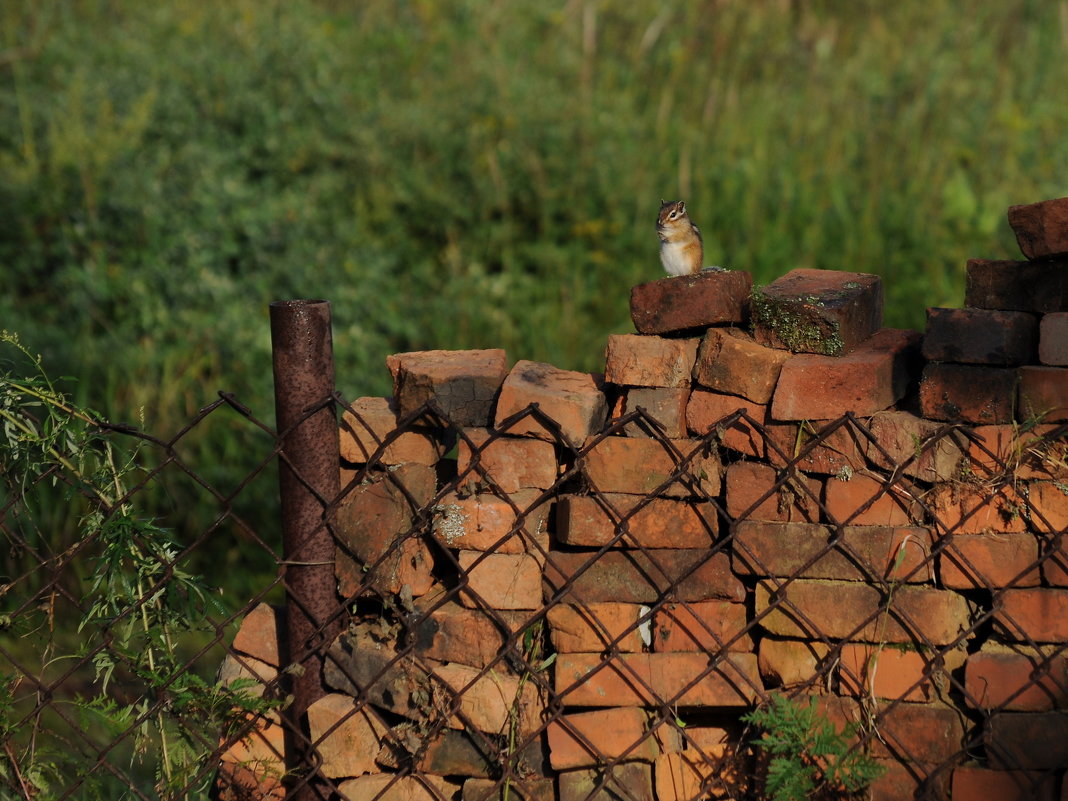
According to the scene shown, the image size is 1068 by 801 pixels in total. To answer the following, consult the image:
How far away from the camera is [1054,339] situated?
6.32ft

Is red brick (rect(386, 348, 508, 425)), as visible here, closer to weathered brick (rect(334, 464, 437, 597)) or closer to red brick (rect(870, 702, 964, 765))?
weathered brick (rect(334, 464, 437, 597))

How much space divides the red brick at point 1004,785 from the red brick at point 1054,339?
2.40ft

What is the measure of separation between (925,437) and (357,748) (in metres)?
1.22

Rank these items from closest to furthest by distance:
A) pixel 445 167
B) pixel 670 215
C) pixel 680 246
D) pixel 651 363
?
pixel 651 363 < pixel 680 246 < pixel 670 215 < pixel 445 167

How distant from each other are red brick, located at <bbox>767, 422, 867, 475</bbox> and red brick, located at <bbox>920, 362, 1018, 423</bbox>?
5.6 inches

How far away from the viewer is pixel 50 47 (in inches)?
256

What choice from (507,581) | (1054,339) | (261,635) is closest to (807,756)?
(507,581)

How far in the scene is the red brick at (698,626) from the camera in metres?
2.09

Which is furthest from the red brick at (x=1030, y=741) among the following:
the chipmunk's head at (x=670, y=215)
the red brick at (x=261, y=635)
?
the chipmunk's head at (x=670, y=215)

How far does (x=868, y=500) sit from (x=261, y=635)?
124 cm

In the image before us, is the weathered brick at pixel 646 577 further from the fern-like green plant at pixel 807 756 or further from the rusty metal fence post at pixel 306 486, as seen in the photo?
the rusty metal fence post at pixel 306 486

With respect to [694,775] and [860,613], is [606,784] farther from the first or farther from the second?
[860,613]

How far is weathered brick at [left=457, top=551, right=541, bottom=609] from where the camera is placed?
2072mm

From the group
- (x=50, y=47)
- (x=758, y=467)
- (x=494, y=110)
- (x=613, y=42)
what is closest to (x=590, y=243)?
(x=494, y=110)
